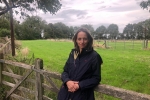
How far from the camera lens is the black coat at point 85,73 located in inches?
102

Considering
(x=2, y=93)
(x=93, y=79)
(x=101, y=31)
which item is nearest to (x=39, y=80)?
(x=2, y=93)

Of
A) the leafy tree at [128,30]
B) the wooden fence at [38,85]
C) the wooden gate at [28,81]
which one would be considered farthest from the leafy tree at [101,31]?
Answer: the wooden fence at [38,85]

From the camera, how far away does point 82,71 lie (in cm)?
266

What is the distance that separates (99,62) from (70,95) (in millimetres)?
686

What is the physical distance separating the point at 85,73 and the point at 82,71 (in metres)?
0.05

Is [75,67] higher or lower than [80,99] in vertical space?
higher

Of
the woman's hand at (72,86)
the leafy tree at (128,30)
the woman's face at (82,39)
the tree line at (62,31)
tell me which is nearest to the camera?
the woman's hand at (72,86)

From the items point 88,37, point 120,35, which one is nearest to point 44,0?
point 88,37

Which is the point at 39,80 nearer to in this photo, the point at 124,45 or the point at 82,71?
the point at 82,71

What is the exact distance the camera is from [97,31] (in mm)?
116750

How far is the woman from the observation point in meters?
2.60

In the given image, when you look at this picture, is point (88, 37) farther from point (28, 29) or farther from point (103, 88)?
point (28, 29)

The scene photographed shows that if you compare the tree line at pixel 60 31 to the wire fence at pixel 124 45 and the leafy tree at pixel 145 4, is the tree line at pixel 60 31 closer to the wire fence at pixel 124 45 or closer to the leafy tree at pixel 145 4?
the wire fence at pixel 124 45

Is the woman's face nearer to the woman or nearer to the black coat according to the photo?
the woman
